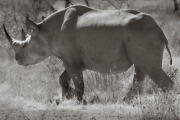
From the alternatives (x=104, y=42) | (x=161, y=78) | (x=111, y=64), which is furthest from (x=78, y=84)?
(x=161, y=78)

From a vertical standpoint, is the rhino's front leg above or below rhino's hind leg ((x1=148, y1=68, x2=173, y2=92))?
below

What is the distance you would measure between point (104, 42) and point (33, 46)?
2.09 meters

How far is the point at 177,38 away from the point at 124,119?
39.7ft

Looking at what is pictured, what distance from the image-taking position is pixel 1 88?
12758 millimetres

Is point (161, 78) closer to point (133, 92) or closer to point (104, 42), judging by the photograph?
point (133, 92)

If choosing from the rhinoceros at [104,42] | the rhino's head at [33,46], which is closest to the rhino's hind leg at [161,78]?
the rhinoceros at [104,42]

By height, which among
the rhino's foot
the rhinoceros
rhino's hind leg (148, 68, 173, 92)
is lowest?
the rhino's foot

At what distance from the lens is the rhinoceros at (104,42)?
9.16 m

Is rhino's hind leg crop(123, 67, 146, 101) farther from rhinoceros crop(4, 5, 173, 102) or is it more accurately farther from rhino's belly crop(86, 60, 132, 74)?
rhino's belly crop(86, 60, 132, 74)

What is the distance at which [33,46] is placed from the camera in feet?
35.9

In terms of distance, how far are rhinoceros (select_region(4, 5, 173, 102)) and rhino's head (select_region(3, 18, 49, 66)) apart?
0.05 meters

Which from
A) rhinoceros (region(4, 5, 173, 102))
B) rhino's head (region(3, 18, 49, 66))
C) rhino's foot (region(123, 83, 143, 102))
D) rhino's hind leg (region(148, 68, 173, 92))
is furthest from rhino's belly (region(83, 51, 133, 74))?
rhino's head (region(3, 18, 49, 66))

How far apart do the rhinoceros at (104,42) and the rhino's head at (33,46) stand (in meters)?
0.05

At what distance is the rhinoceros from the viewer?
916 centimetres
